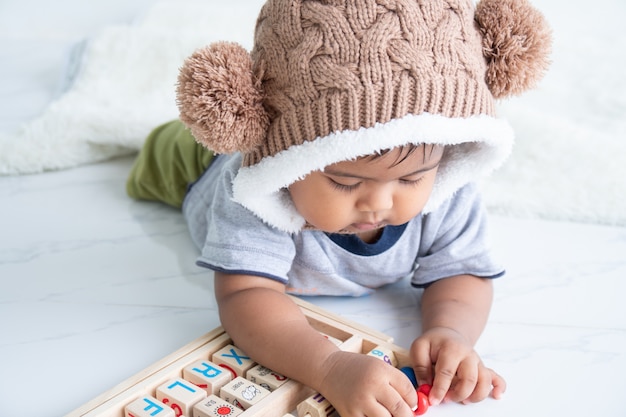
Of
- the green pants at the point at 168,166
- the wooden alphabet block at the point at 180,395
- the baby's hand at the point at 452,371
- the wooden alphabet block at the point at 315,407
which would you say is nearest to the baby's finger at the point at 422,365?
the baby's hand at the point at 452,371

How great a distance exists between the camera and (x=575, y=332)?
0.89 meters

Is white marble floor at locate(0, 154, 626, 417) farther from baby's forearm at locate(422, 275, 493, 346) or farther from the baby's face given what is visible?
the baby's face

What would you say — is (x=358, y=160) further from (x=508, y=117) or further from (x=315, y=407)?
(x=508, y=117)

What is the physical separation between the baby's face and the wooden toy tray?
123 mm

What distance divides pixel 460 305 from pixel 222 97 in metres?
0.38

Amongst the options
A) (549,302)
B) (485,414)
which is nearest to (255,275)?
(485,414)

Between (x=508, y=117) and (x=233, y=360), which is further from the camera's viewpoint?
(x=508, y=117)

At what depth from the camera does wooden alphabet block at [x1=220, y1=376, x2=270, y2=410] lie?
69 cm

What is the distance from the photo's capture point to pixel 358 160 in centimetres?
69

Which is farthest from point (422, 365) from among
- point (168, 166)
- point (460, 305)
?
point (168, 166)

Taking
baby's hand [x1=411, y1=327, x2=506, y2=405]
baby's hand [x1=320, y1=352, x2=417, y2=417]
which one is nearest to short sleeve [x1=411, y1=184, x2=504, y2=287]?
baby's hand [x1=411, y1=327, x2=506, y2=405]

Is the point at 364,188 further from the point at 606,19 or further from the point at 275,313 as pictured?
the point at 606,19

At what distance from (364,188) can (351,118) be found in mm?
90

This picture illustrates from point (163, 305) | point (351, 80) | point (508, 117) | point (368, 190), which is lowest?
point (163, 305)
